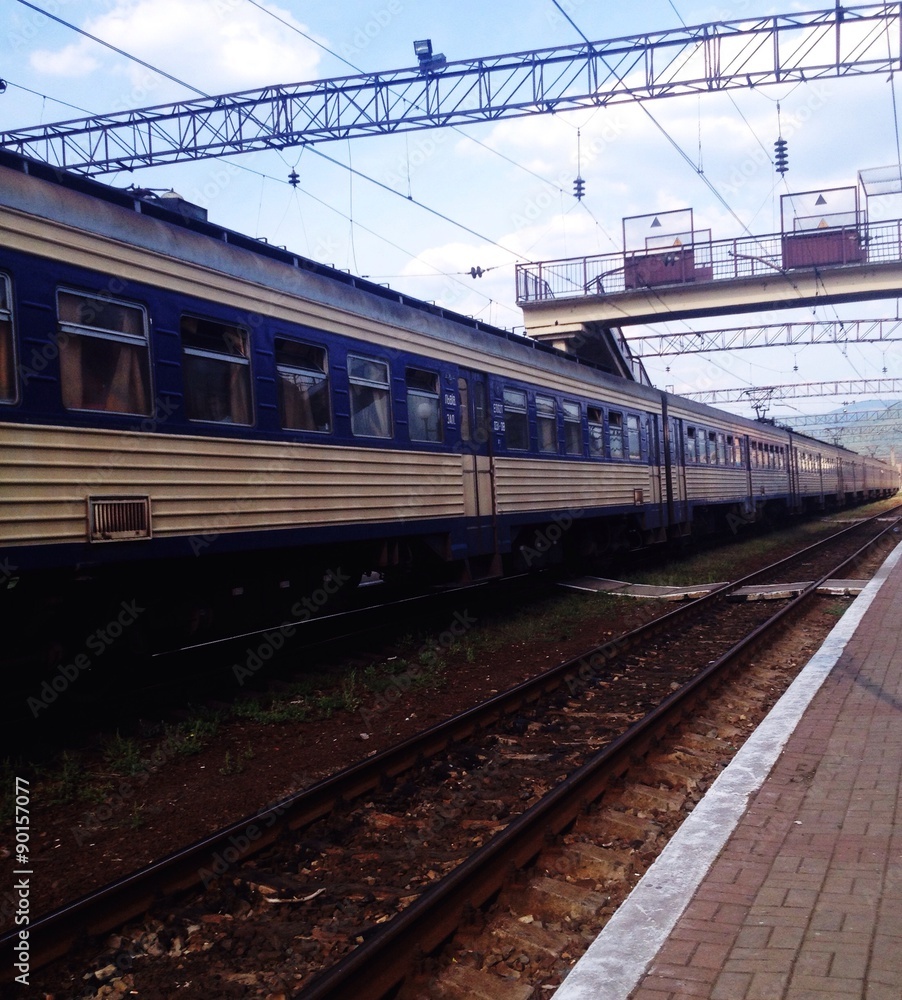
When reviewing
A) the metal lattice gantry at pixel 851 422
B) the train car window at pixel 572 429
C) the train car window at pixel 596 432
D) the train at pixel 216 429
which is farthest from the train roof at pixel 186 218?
the metal lattice gantry at pixel 851 422

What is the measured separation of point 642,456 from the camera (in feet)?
56.7

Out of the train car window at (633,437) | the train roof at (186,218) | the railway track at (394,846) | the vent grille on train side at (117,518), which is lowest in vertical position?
the railway track at (394,846)

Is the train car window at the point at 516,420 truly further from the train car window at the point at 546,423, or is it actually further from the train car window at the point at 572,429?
the train car window at the point at 572,429

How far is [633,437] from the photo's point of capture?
16844 mm

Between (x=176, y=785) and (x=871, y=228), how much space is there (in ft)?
87.1

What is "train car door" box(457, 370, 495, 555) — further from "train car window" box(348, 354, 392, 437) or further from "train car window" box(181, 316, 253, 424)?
"train car window" box(181, 316, 253, 424)

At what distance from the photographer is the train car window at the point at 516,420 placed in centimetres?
1191

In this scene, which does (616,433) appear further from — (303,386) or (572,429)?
(303,386)

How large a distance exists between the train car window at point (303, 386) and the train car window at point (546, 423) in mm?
4966

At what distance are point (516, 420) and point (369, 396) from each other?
3.53m

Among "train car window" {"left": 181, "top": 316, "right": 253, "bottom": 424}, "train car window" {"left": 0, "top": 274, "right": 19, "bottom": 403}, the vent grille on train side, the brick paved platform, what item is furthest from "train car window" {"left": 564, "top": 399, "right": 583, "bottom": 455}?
"train car window" {"left": 0, "top": 274, "right": 19, "bottom": 403}

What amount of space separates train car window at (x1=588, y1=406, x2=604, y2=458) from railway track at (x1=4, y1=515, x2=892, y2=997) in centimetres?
779

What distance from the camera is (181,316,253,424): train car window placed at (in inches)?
272

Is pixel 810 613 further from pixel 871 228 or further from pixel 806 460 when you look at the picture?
pixel 806 460
